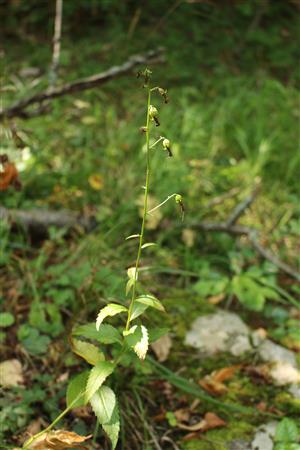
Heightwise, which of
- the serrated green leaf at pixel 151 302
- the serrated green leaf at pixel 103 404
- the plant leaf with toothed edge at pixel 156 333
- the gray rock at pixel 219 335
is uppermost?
the serrated green leaf at pixel 151 302

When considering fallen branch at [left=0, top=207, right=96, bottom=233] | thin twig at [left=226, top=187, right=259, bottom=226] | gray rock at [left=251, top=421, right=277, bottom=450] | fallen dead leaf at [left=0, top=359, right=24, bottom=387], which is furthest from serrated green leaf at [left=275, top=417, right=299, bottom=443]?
fallen branch at [left=0, top=207, right=96, bottom=233]

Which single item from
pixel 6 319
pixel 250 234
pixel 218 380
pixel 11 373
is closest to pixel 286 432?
pixel 218 380

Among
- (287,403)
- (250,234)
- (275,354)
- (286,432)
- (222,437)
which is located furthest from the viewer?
(250,234)

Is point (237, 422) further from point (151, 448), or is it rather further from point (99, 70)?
point (99, 70)

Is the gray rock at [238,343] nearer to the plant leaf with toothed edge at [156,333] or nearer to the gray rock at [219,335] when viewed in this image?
the gray rock at [219,335]

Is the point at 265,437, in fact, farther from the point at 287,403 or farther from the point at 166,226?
the point at 166,226

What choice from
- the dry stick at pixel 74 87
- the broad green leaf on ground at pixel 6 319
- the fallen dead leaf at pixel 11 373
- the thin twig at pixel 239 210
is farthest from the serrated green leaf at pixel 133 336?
the dry stick at pixel 74 87
